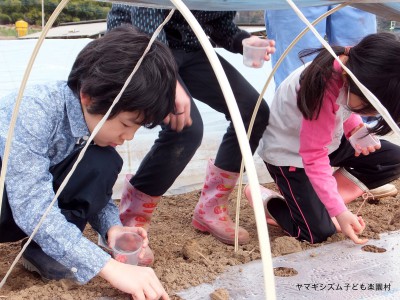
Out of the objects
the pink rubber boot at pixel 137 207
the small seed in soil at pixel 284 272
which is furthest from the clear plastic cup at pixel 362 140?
the pink rubber boot at pixel 137 207

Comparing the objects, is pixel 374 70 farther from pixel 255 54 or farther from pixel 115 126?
pixel 115 126

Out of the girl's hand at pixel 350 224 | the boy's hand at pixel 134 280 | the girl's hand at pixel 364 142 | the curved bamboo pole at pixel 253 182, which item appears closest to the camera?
the curved bamboo pole at pixel 253 182

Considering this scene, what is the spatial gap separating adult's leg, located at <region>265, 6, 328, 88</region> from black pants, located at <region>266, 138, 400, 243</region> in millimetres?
604

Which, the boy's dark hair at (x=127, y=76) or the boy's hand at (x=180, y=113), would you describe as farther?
the boy's hand at (x=180, y=113)

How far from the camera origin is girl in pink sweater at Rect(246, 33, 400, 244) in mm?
1437

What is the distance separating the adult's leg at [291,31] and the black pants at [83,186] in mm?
1247

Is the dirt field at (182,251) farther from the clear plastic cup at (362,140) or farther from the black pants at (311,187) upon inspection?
the clear plastic cup at (362,140)

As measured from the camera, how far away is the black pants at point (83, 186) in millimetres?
1366

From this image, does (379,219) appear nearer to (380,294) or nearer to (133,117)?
(380,294)

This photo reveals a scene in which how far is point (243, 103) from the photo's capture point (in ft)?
5.77

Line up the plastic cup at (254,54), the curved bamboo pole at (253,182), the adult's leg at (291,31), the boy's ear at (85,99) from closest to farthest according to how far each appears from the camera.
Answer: the curved bamboo pole at (253,182)
the boy's ear at (85,99)
the plastic cup at (254,54)
the adult's leg at (291,31)

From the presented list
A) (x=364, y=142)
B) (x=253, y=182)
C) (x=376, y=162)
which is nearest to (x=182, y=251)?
(x=364, y=142)

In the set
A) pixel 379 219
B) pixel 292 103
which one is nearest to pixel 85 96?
pixel 292 103

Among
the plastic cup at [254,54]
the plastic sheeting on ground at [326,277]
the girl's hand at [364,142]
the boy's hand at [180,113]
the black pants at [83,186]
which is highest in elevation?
the plastic cup at [254,54]
